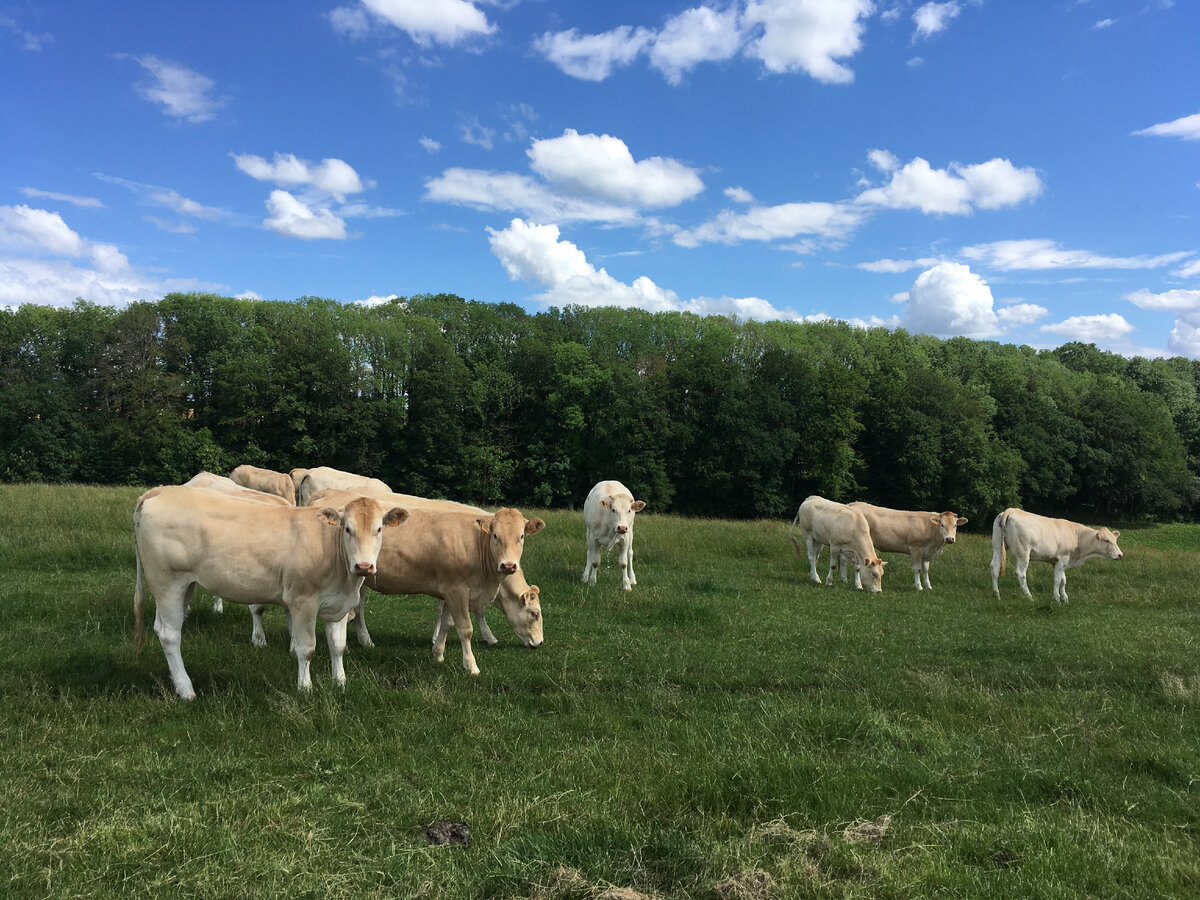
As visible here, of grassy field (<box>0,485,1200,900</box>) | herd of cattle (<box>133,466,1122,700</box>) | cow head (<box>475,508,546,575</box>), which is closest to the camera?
grassy field (<box>0,485,1200,900</box>)

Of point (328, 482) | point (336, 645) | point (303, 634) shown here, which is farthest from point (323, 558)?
point (328, 482)

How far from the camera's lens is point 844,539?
16859mm

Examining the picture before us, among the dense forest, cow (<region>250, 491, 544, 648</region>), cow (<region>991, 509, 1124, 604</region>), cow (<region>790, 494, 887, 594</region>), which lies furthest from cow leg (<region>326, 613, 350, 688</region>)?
the dense forest

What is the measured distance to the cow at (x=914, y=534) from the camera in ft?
57.5

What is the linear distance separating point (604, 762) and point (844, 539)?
12.9m

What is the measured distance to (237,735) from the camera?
584 cm

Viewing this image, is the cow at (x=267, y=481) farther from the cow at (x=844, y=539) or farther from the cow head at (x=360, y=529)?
the cow at (x=844, y=539)

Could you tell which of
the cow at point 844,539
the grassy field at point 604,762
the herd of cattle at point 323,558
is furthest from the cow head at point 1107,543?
the herd of cattle at point 323,558

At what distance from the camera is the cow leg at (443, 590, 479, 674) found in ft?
26.8

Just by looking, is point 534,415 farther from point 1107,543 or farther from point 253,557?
point 253,557

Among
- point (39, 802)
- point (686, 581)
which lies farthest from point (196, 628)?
point (686, 581)

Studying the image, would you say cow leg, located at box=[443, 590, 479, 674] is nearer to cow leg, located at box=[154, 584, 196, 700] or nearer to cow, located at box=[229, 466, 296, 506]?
cow leg, located at box=[154, 584, 196, 700]

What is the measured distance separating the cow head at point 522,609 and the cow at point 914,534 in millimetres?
10719

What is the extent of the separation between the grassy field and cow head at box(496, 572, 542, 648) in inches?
12.2
